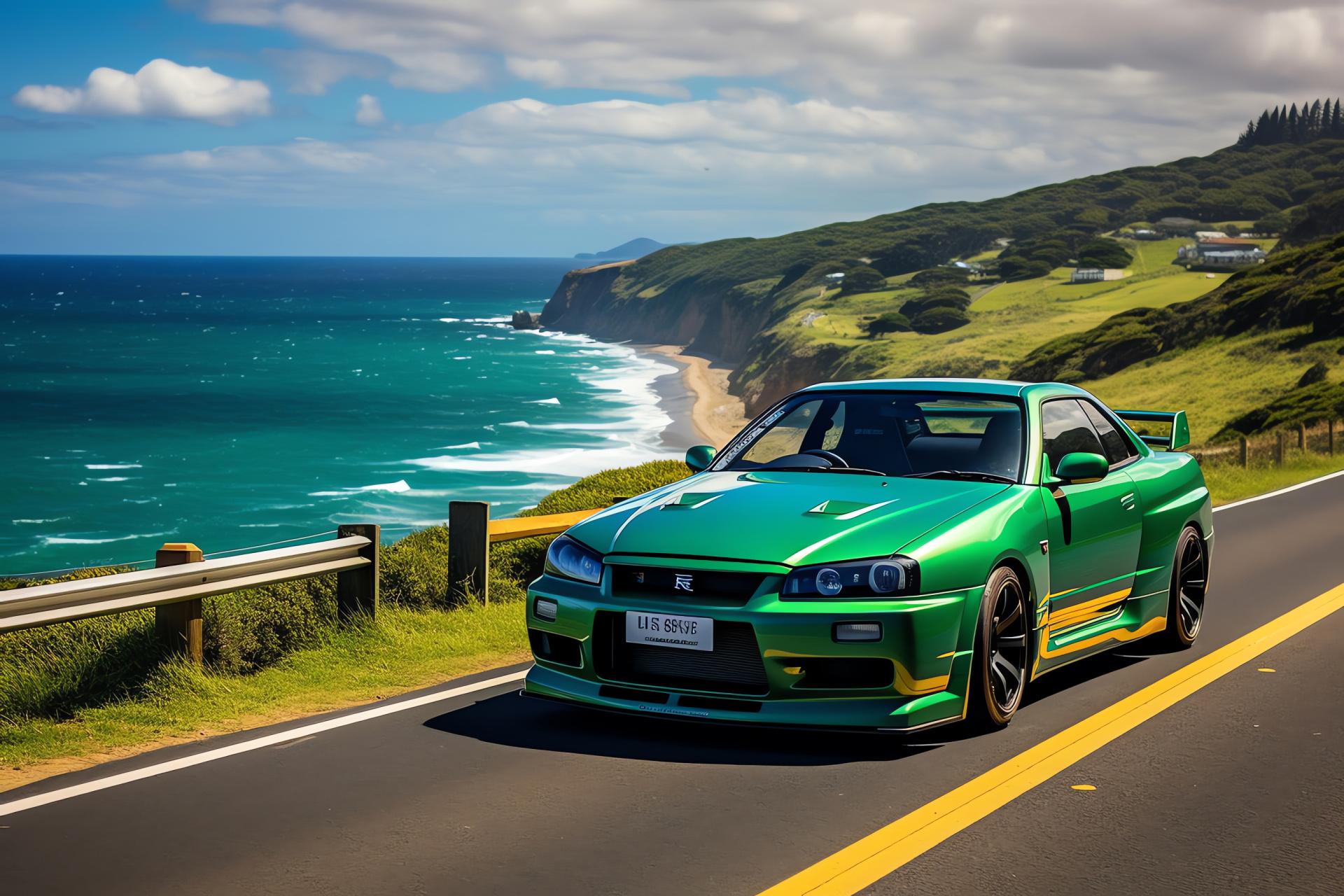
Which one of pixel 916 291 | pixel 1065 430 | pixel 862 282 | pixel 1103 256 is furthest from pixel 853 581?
pixel 862 282

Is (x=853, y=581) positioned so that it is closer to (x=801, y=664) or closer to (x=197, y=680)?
(x=801, y=664)

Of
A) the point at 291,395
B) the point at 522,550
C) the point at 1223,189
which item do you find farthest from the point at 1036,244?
the point at 522,550

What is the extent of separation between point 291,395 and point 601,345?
64348mm

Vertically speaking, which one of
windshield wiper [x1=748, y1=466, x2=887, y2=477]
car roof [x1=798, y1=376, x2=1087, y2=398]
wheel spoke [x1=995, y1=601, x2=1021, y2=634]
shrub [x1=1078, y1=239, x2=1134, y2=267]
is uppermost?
shrub [x1=1078, y1=239, x2=1134, y2=267]

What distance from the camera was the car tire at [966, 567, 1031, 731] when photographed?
589 centimetres

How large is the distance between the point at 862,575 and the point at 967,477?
4.31 ft

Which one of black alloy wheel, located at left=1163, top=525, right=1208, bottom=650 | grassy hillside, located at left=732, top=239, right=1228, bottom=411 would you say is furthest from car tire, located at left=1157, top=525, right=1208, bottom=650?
grassy hillside, located at left=732, top=239, right=1228, bottom=411

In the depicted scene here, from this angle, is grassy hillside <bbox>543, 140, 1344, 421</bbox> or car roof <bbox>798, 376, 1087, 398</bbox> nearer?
car roof <bbox>798, 376, 1087, 398</bbox>

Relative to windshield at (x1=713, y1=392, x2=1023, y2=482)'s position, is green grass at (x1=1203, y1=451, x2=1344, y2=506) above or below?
below

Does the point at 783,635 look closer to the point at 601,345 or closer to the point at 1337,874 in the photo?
the point at 1337,874

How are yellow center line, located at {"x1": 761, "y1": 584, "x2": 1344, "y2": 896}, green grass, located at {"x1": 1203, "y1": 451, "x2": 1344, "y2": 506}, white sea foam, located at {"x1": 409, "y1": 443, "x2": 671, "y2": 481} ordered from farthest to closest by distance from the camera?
white sea foam, located at {"x1": 409, "y1": 443, "x2": 671, "y2": 481} → green grass, located at {"x1": 1203, "y1": 451, "x2": 1344, "y2": 506} → yellow center line, located at {"x1": 761, "y1": 584, "x2": 1344, "y2": 896}

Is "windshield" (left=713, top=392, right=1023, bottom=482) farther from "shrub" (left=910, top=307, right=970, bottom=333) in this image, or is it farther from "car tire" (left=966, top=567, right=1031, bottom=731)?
"shrub" (left=910, top=307, right=970, bottom=333)

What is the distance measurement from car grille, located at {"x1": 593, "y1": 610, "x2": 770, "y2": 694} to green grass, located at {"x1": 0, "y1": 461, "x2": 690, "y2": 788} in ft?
6.23

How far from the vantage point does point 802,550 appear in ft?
18.4
